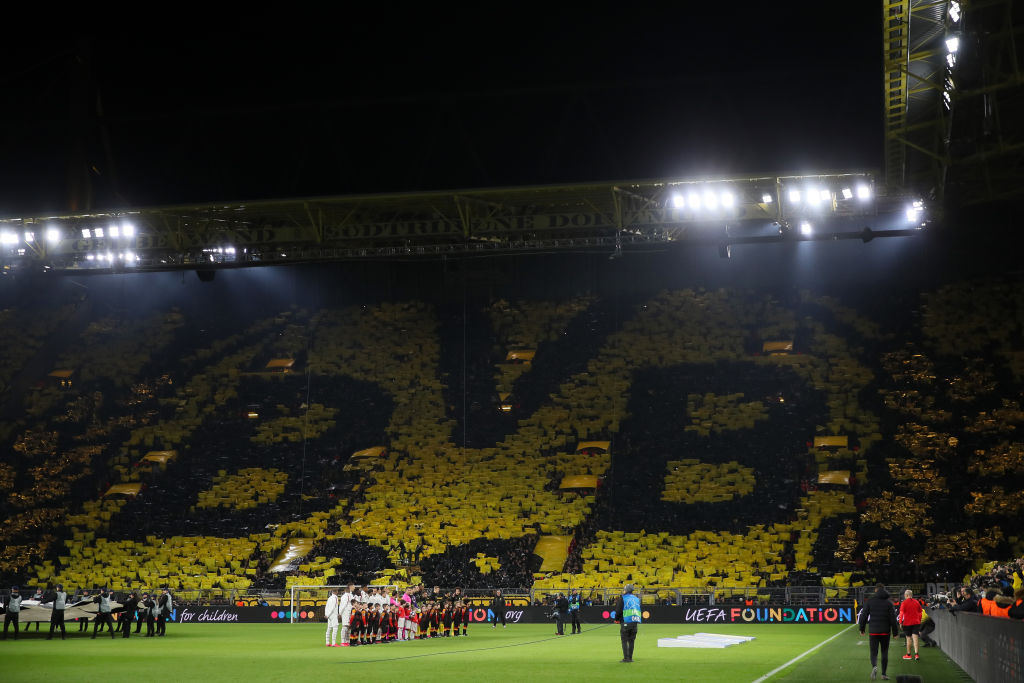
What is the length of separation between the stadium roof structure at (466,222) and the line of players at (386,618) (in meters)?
11.5

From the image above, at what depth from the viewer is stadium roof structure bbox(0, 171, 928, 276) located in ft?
100.0

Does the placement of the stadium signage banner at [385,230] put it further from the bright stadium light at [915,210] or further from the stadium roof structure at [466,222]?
the bright stadium light at [915,210]

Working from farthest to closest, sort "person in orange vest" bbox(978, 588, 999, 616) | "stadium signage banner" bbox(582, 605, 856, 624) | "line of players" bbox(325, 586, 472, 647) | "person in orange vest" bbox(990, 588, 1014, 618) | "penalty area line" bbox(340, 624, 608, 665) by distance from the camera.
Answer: "stadium signage banner" bbox(582, 605, 856, 624) < "line of players" bbox(325, 586, 472, 647) < "penalty area line" bbox(340, 624, 608, 665) < "person in orange vest" bbox(978, 588, 999, 616) < "person in orange vest" bbox(990, 588, 1014, 618)

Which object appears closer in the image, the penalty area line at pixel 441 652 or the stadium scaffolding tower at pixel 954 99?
the penalty area line at pixel 441 652

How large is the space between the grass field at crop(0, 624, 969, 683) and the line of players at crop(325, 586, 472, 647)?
22.4 inches

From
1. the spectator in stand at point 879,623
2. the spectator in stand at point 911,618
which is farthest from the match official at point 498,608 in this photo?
the spectator in stand at point 879,623

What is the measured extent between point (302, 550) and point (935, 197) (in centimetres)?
2268

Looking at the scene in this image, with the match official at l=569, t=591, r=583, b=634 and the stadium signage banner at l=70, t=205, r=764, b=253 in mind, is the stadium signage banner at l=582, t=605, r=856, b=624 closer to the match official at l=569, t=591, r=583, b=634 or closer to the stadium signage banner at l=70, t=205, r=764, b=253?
the match official at l=569, t=591, r=583, b=634

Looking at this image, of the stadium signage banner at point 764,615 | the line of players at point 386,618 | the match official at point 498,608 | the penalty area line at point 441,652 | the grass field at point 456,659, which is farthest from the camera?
the match official at point 498,608

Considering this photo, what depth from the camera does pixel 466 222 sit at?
106 feet

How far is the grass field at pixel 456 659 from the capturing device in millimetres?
15781

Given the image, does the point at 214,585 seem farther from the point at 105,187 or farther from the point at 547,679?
the point at 547,679

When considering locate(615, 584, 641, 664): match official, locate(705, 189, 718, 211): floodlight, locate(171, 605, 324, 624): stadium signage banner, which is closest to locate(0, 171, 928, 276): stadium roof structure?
locate(705, 189, 718, 211): floodlight

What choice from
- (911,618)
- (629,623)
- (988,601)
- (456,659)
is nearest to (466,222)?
(456,659)
